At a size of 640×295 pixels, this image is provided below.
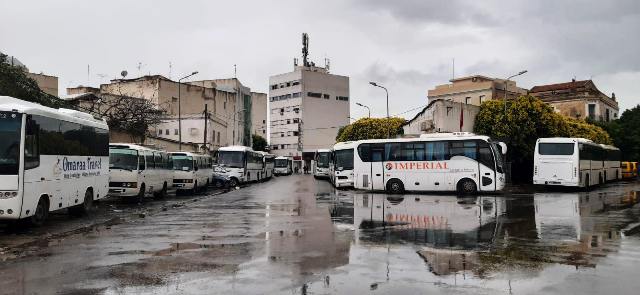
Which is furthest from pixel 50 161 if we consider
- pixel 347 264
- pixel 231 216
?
pixel 347 264

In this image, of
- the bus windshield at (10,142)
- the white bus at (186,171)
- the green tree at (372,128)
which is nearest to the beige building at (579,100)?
the green tree at (372,128)

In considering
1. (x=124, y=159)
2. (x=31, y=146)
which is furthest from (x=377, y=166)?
(x=31, y=146)

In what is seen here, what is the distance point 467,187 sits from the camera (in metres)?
26.8

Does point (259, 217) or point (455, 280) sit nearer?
point (455, 280)

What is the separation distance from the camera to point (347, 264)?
916cm

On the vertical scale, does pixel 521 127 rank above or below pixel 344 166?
above

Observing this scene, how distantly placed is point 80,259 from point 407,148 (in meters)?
20.2

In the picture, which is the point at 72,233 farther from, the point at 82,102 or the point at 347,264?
the point at 82,102

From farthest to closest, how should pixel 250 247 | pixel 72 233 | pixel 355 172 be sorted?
1. pixel 355 172
2. pixel 72 233
3. pixel 250 247

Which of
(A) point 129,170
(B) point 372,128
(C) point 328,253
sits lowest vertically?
(C) point 328,253

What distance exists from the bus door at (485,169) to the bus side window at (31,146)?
19.2 m

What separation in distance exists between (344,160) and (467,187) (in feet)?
28.8

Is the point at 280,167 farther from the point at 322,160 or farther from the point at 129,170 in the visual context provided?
the point at 129,170

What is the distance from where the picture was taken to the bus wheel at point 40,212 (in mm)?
14385
